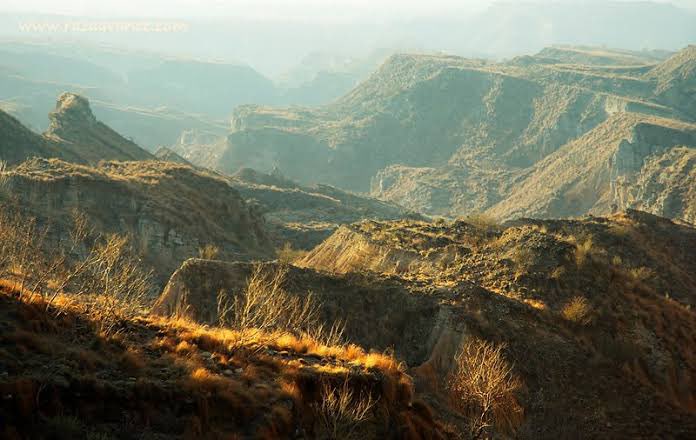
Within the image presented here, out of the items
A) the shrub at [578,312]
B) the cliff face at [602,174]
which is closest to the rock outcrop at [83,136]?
the shrub at [578,312]

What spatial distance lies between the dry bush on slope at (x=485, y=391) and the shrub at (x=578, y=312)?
20.8 ft

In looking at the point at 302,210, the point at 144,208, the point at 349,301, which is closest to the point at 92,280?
the point at 349,301

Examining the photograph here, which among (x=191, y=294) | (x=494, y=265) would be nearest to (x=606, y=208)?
(x=494, y=265)

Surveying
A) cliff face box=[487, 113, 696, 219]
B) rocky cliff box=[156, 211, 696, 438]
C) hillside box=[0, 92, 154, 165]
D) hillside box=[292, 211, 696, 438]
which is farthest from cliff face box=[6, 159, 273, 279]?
cliff face box=[487, 113, 696, 219]

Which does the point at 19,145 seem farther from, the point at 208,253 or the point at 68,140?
the point at 208,253

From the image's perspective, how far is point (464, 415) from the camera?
26438 mm

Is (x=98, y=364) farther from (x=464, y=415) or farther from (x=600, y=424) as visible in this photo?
(x=600, y=424)

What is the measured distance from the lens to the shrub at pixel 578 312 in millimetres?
35688

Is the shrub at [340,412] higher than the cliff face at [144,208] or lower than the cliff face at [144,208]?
higher

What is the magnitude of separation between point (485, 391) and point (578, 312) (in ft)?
42.5

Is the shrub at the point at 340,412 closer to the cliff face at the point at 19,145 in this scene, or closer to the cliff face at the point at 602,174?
the cliff face at the point at 19,145

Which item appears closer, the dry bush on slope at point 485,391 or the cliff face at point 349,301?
the dry bush on slope at point 485,391

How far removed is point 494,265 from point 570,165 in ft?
497

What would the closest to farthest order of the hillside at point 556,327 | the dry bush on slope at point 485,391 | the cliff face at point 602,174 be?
1. the dry bush on slope at point 485,391
2. the hillside at point 556,327
3. the cliff face at point 602,174
